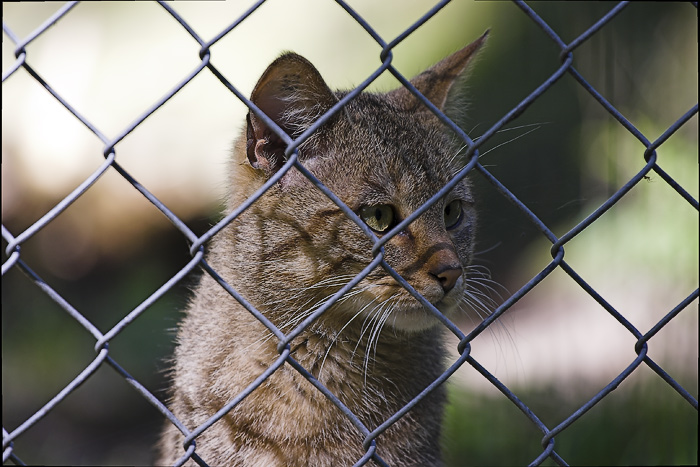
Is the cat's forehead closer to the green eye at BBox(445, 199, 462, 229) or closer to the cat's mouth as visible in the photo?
the green eye at BBox(445, 199, 462, 229)

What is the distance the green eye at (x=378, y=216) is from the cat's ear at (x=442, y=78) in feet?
1.86

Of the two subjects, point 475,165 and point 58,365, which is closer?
point 475,165

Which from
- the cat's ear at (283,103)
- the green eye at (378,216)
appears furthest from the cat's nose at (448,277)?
the cat's ear at (283,103)

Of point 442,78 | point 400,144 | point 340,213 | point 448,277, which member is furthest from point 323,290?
point 442,78

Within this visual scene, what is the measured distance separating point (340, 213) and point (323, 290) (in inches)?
9.7

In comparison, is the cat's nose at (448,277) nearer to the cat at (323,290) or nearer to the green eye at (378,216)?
the cat at (323,290)

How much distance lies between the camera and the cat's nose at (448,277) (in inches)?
78.4

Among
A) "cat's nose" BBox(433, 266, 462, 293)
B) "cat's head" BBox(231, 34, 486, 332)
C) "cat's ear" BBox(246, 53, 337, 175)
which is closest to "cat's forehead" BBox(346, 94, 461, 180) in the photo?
"cat's head" BBox(231, 34, 486, 332)

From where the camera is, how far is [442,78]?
2.54 metres

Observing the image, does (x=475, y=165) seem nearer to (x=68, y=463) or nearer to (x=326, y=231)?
(x=326, y=231)

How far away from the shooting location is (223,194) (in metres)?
2.48

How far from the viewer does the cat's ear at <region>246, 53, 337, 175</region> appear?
1849 mm

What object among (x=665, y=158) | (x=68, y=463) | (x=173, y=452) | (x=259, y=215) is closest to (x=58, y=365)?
(x=68, y=463)

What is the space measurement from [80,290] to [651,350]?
3627 millimetres
